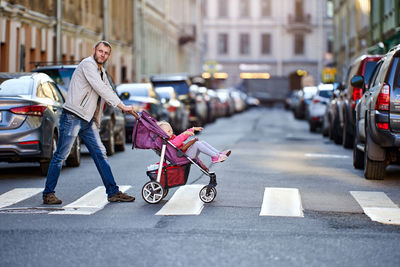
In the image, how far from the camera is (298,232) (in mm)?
8656

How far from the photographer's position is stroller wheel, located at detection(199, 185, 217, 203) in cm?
1086

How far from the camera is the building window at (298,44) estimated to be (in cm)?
10275

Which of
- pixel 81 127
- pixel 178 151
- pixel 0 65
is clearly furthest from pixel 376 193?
pixel 0 65

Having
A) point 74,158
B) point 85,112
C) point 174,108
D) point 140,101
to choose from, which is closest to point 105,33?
point 174,108

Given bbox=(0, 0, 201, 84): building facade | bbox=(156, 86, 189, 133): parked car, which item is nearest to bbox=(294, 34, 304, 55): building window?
bbox=(0, 0, 201, 84): building facade

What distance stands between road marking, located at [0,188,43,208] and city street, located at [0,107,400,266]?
0.03m

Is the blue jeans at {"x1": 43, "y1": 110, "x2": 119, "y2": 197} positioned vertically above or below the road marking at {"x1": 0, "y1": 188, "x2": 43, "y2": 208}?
above

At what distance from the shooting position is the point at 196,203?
35.7 feet

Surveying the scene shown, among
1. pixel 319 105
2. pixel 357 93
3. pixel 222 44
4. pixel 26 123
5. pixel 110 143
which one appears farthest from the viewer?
pixel 222 44

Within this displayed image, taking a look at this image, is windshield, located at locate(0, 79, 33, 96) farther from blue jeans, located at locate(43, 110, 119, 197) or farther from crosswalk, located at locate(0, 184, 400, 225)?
blue jeans, located at locate(43, 110, 119, 197)

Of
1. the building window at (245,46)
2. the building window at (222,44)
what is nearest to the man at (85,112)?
the building window at (245,46)

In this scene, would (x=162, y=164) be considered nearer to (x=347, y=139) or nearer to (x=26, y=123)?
(x=26, y=123)

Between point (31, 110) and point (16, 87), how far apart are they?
2.47 feet

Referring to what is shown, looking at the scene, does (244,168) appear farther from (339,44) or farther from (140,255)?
(339,44)
